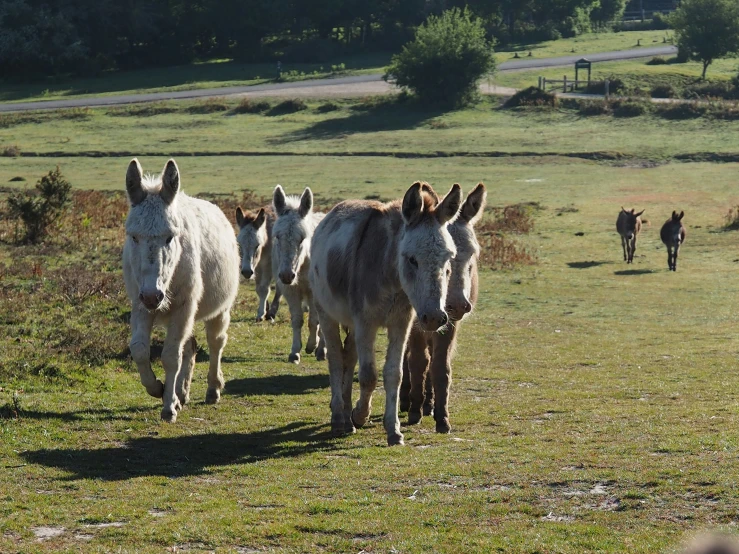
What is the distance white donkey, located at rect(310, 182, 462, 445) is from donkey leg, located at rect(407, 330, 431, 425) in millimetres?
672

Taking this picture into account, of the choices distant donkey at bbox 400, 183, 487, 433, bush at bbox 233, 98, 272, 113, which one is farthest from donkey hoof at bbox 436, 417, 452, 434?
bush at bbox 233, 98, 272, 113

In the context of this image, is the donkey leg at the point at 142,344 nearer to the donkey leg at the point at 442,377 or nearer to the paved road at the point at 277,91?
the donkey leg at the point at 442,377

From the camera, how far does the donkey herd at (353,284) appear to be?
353 inches

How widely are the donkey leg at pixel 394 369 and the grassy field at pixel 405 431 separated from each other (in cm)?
20

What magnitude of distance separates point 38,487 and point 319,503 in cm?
216

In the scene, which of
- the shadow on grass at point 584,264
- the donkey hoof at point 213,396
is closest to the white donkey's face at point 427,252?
the donkey hoof at point 213,396

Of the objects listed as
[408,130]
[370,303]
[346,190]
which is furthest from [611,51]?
[370,303]

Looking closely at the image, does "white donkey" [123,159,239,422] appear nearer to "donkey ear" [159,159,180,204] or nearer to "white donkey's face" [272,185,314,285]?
"donkey ear" [159,159,180,204]

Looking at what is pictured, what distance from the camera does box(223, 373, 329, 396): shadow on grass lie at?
41.4 feet

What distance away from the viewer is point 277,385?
43.0 feet

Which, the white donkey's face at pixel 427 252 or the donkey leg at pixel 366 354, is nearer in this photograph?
the white donkey's face at pixel 427 252

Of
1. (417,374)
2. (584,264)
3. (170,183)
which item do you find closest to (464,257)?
(417,374)

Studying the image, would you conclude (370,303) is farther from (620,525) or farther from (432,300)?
(620,525)

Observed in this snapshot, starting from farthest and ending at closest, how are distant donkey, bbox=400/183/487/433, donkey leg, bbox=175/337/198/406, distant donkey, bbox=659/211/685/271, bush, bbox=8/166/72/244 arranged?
distant donkey, bbox=659/211/685/271, bush, bbox=8/166/72/244, donkey leg, bbox=175/337/198/406, distant donkey, bbox=400/183/487/433
